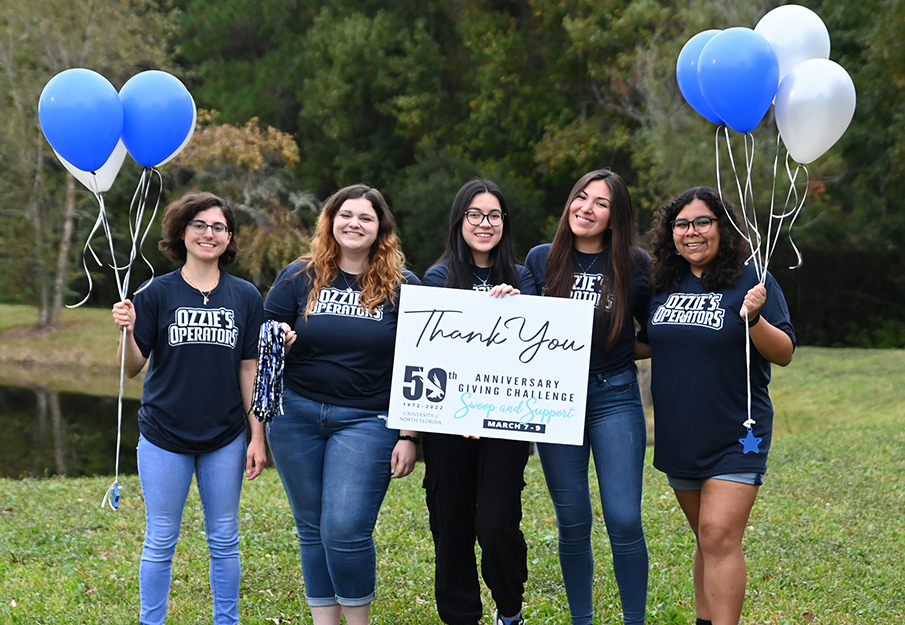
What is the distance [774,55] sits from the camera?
389 centimetres

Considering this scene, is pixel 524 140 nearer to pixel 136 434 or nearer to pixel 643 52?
pixel 643 52

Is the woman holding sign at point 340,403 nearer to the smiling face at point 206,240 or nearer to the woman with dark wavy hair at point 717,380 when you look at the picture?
the smiling face at point 206,240

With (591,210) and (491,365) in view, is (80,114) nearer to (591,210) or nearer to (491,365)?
(491,365)

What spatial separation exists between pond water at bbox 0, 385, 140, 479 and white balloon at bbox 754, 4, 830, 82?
9888 mm

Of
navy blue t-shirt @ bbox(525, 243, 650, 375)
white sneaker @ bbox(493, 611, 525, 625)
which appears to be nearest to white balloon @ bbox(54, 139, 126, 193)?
navy blue t-shirt @ bbox(525, 243, 650, 375)

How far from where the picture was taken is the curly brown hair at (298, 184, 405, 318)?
154 inches

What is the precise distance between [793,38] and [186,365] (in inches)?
119

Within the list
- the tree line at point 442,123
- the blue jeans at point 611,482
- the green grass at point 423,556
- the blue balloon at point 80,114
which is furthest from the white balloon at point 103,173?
the tree line at point 442,123

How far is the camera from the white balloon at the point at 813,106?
12.6 feet

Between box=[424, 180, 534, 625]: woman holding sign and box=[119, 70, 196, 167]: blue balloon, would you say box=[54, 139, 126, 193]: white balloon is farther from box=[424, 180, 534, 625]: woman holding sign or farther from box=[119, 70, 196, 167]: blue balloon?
box=[424, 180, 534, 625]: woman holding sign

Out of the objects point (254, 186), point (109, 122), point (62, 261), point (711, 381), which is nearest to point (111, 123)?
point (109, 122)

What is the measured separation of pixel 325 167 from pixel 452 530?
1119 inches

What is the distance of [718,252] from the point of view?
3.84 meters

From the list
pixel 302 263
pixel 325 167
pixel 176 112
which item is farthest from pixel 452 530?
pixel 325 167
